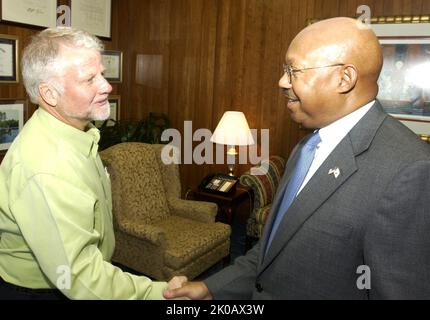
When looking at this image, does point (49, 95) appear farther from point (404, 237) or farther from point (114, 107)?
point (114, 107)

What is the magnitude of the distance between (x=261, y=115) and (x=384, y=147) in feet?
10.6

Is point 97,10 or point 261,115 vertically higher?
point 97,10

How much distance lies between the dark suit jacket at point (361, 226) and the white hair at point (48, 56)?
956 mm

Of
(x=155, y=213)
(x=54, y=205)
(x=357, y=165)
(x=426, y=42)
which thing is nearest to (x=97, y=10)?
(x=155, y=213)

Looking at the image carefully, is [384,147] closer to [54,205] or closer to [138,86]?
[54,205]

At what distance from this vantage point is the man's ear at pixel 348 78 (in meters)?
1.15

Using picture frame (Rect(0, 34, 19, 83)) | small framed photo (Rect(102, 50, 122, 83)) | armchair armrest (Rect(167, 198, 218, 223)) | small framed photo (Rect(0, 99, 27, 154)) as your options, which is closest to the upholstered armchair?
armchair armrest (Rect(167, 198, 218, 223))

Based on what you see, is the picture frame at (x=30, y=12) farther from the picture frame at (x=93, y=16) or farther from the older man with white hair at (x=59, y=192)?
the older man with white hair at (x=59, y=192)

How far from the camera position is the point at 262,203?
143 inches

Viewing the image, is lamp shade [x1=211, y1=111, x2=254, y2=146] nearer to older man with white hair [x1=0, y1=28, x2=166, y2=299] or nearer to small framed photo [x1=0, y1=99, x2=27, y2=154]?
small framed photo [x1=0, y1=99, x2=27, y2=154]

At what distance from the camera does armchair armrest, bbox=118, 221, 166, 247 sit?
2883mm

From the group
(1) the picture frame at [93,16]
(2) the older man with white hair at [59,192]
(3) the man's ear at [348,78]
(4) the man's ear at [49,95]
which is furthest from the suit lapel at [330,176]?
(1) the picture frame at [93,16]

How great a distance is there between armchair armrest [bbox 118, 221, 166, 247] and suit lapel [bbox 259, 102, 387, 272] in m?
1.78

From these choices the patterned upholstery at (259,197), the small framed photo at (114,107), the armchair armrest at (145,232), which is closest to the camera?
the armchair armrest at (145,232)
